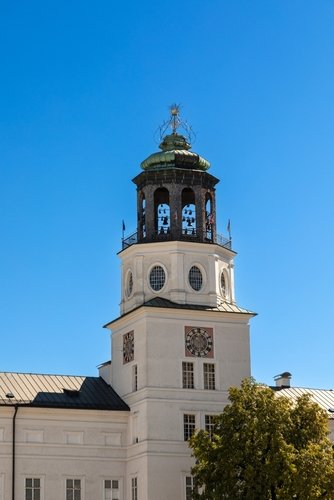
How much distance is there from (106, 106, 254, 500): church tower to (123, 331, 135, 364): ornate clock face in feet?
0.18

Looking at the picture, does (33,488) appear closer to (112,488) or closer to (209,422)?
(112,488)

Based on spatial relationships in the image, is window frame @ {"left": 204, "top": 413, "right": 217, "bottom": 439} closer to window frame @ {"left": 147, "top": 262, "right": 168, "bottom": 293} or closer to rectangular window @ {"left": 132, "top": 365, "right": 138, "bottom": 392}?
rectangular window @ {"left": 132, "top": 365, "right": 138, "bottom": 392}

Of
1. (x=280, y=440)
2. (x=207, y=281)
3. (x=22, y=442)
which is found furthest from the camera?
(x=207, y=281)

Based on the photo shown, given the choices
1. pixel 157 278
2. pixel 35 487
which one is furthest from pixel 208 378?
pixel 35 487

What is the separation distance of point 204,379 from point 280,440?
401 inches

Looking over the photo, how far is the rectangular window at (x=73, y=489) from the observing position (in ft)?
181

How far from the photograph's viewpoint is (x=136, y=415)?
56625 millimetres

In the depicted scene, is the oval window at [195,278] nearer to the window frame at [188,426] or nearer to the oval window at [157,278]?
the oval window at [157,278]

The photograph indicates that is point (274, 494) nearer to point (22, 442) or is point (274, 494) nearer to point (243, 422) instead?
point (243, 422)

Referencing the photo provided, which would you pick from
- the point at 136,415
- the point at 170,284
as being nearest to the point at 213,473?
the point at 136,415

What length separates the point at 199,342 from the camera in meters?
57.4

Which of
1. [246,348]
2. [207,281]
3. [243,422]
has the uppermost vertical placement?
[207,281]

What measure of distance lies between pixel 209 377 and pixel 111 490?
7.99 m

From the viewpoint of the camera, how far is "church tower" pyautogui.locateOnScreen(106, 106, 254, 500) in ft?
181
